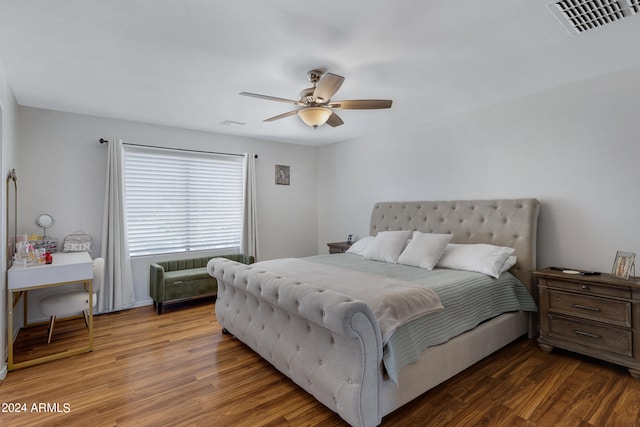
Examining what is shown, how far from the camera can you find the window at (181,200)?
14.0 ft

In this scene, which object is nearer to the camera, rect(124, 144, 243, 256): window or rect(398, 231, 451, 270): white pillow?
rect(398, 231, 451, 270): white pillow

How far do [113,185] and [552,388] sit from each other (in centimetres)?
493

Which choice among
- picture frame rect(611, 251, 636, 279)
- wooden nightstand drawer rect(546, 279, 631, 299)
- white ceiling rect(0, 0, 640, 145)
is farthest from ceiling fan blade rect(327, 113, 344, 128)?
picture frame rect(611, 251, 636, 279)

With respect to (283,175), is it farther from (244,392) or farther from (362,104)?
(244,392)

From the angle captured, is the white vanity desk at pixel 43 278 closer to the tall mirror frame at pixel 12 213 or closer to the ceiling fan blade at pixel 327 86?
the tall mirror frame at pixel 12 213

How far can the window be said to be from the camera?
Answer: 4.27 m

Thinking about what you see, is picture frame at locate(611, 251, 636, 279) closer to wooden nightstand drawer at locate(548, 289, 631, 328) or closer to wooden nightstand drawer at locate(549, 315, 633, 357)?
wooden nightstand drawer at locate(548, 289, 631, 328)

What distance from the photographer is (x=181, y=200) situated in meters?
4.64

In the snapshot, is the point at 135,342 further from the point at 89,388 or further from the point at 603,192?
the point at 603,192

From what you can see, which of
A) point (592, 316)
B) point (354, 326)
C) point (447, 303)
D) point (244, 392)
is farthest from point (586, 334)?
point (244, 392)

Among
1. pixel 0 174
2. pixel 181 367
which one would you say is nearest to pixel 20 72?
pixel 0 174

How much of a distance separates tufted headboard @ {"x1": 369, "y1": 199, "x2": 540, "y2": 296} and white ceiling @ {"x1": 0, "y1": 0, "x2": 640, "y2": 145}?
1185 millimetres

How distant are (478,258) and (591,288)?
847mm

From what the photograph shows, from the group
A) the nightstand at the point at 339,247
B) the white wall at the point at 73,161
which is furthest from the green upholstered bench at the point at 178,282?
the nightstand at the point at 339,247
